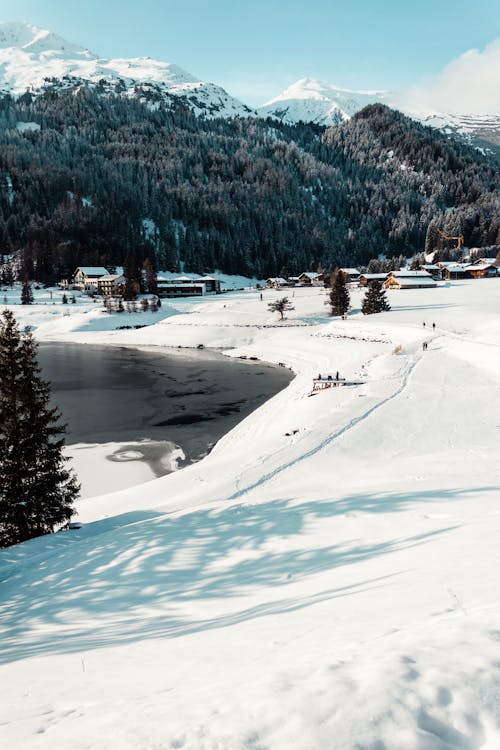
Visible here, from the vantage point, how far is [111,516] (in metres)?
19.4

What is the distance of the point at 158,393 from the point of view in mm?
47594

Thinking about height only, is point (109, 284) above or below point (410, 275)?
above

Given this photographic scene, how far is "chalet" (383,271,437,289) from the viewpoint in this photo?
121 metres

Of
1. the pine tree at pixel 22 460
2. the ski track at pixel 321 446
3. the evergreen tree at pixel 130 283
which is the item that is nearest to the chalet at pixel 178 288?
the evergreen tree at pixel 130 283

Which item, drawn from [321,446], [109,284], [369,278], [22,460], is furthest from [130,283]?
[22,460]

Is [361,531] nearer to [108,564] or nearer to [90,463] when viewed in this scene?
[108,564]

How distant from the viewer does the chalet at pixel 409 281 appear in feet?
396

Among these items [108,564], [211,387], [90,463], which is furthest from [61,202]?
[108,564]

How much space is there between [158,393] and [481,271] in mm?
127725

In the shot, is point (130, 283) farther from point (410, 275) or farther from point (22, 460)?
point (22, 460)

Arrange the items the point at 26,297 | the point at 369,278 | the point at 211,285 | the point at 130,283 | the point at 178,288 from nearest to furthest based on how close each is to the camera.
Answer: the point at 130,283 → the point at 26,297 → the point at 178,288 → the point at 369,278 → the point at 211,285

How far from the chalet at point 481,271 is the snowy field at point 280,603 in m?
130

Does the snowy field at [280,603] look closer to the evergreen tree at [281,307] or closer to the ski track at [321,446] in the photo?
the ski track at [321,446]

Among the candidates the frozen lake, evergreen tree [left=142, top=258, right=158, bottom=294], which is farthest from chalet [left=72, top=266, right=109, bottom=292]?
the frozen lake
